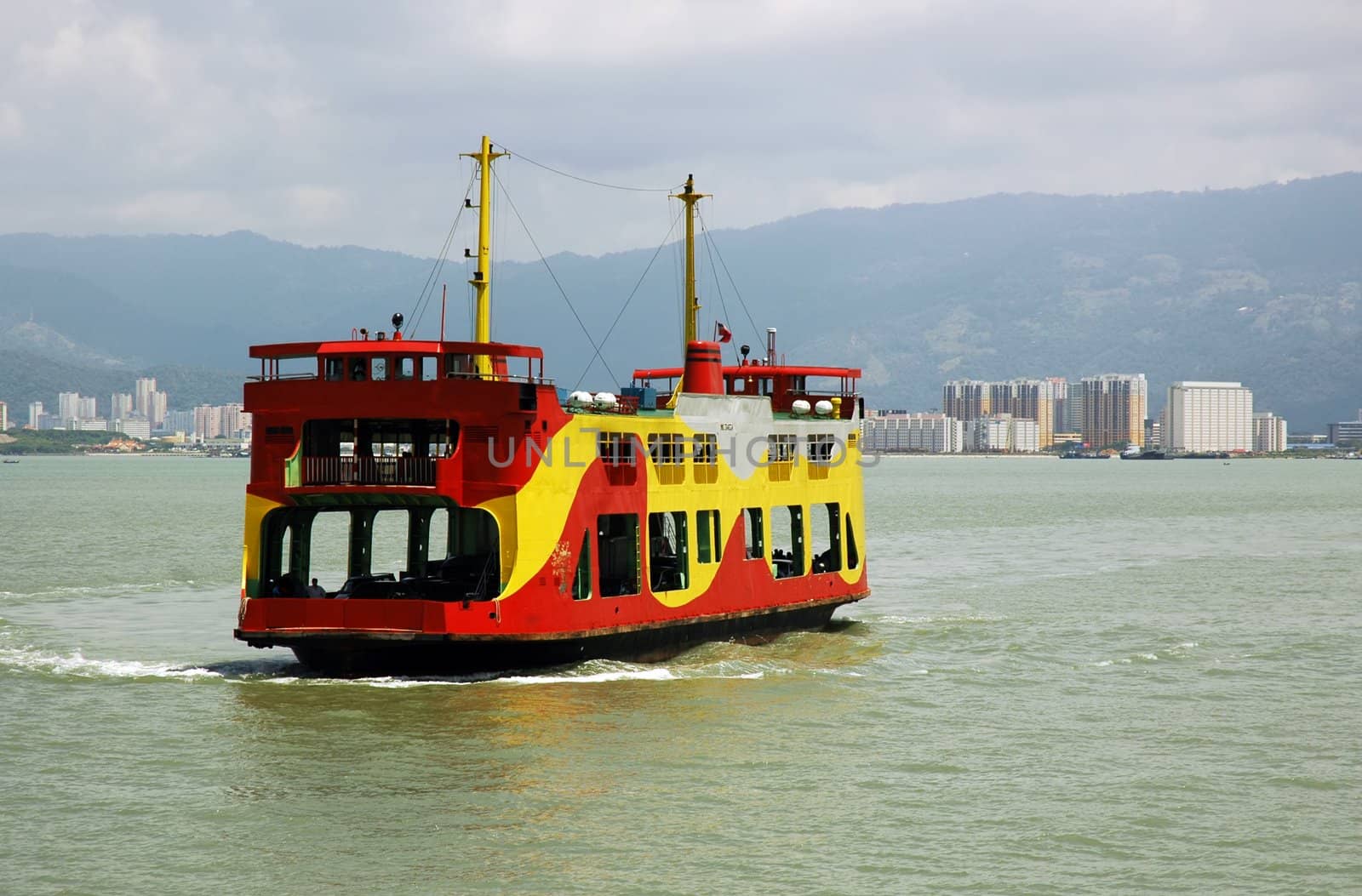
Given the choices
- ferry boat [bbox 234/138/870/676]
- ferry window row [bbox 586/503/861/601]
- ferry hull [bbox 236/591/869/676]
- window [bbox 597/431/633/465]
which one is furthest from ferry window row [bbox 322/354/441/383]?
ferry hull [bbox 236/591/869/676]

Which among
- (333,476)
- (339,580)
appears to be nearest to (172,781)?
(333,476)

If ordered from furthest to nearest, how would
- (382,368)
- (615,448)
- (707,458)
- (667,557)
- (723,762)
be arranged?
(667,557) → (707,458) → (615,448) → (382,368) → (723,762)

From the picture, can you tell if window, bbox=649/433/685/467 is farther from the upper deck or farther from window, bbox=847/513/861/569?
window, bbox=847/513/861/569

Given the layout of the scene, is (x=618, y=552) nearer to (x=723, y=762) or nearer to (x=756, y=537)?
(x=756, y=537)

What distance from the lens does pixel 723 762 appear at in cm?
2025

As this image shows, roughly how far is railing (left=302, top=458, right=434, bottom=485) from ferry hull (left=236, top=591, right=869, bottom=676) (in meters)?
2.30

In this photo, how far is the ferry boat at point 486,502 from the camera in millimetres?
23812

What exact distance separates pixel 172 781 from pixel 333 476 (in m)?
6.17

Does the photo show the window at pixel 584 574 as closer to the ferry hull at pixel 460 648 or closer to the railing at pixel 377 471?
the ferry hull at pixel 460 648

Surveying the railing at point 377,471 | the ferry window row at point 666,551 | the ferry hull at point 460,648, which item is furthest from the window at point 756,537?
the railing at point 377,471

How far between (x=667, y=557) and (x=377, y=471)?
7345mm

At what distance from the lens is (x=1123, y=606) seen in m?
38.9

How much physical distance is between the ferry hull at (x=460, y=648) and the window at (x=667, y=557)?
34.5 inches

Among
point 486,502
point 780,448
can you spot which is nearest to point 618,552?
point 780,448
